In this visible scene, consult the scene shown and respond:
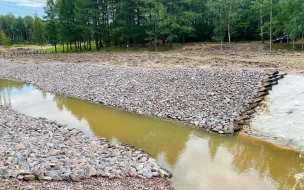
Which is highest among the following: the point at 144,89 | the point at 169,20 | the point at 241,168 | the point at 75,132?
the point at 169,20

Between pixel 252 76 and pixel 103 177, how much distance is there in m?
14.3

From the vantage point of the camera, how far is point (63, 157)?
9.20 m

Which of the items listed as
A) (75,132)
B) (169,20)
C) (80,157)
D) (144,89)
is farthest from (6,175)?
(169,20)

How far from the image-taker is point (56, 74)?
29.3 m

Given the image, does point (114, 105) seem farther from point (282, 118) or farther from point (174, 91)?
point (282, 118)

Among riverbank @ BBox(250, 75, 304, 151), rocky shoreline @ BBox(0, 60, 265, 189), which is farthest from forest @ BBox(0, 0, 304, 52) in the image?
riverbank @ BBox(250, 75, 304, 151)

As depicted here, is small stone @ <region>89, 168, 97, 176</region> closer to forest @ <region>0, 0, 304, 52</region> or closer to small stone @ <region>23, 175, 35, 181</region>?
small stone @ <region>23, 175, 35, 181</region>

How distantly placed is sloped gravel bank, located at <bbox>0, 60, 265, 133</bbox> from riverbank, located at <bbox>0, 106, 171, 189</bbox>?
5.56 metres

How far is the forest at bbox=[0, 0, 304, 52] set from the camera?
37.3 m

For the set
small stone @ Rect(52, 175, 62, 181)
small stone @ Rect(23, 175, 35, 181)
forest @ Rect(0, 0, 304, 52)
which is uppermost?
forest @ Rect(0, 0, 304, 52)

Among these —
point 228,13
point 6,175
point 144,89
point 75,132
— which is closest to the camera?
point 6,175

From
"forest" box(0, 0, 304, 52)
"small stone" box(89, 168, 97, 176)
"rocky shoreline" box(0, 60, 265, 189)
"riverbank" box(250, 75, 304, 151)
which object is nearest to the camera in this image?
"small stone" box(89, 168, 97, 176)

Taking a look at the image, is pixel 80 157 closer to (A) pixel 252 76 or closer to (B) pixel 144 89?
(B) pixel 144 89

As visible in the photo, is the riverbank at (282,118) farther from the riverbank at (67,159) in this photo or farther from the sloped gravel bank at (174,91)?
the riverbank at (67,159)
